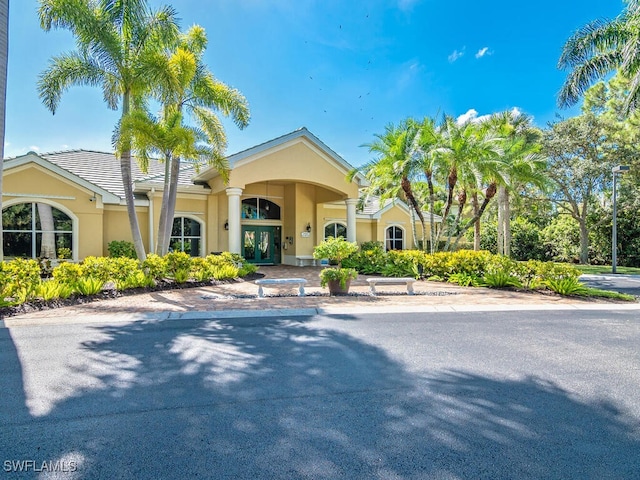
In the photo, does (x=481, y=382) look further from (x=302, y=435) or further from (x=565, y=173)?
(x=565, y=173)

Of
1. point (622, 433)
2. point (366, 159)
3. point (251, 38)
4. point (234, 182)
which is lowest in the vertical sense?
point (622, 433)

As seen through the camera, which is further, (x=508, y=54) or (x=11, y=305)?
(x=508, y=54)

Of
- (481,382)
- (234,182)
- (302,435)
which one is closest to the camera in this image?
(302,435)

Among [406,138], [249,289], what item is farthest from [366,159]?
[249,289]

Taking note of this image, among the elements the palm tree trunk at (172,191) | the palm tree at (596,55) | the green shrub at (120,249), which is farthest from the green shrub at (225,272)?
the palm tree at (596,55)

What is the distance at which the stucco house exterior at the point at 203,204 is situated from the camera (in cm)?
1544

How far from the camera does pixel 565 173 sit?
2320cm

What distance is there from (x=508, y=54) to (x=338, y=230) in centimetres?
1258

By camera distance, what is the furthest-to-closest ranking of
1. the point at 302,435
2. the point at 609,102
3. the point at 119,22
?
1. the point at 609,102
2. the point at 119,22
3. the point at 302,435

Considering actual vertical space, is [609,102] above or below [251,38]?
above

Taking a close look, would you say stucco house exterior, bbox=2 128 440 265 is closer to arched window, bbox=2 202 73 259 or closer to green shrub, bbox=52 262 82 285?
arched window, bbox=2 202 73 259

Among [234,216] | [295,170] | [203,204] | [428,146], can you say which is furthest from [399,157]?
[203,204]

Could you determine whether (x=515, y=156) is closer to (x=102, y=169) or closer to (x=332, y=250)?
(x=332, y=250)

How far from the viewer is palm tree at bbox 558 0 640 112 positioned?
15.8 m
